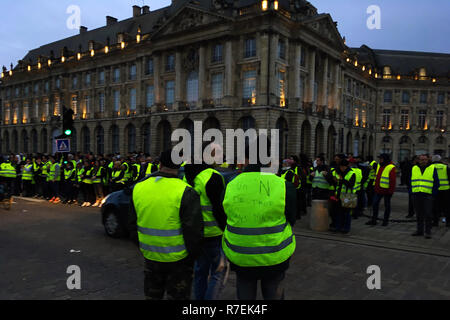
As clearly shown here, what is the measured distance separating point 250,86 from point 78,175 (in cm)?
2106

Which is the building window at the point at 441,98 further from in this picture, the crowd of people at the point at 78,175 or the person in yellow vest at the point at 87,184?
the person in yellow vest at the point at 87,184

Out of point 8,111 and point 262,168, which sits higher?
point 8,111

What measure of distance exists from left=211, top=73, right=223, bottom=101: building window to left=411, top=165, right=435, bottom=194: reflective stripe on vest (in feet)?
84.4

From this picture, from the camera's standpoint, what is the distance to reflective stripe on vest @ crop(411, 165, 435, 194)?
8180mm

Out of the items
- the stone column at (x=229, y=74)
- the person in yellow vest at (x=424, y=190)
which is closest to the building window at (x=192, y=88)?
the stone column at (x=229, y=74)

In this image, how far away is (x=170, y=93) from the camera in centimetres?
3678

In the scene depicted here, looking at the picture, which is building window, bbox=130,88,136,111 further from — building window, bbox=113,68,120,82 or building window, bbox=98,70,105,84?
building window, bbox=98,70,105,84

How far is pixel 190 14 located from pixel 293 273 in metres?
32.4

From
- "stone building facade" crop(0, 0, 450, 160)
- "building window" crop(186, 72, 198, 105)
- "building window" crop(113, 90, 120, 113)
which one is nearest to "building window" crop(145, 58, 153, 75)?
"stone building facade" crop(0, 0, 450, 160)

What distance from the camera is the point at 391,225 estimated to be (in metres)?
9.84

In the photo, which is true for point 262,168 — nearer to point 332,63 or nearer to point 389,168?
point 389,168

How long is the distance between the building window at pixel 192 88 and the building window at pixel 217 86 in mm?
2182

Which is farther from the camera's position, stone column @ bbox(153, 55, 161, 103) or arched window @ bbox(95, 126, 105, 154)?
arched window @ bbox(95, 126, 105, 154)
